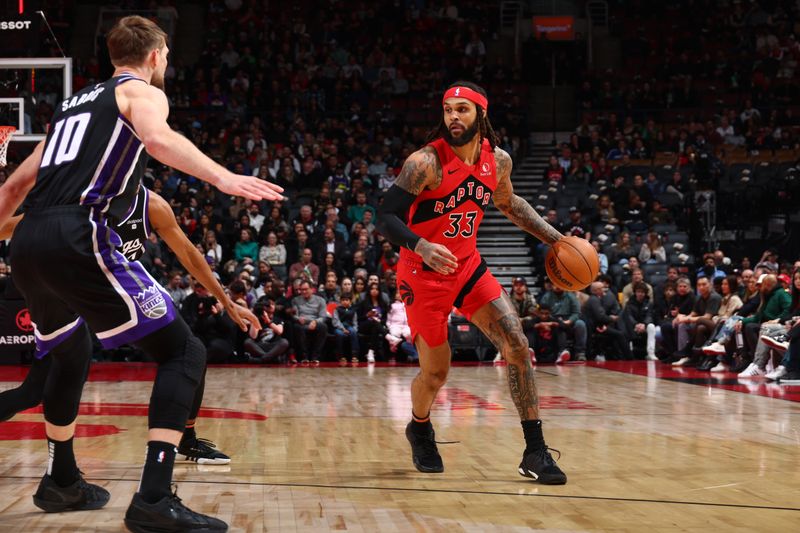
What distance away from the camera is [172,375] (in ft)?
10.9

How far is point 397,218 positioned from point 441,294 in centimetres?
46

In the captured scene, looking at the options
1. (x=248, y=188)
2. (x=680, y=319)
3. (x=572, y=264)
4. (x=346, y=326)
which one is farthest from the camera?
(x=346, y=326)

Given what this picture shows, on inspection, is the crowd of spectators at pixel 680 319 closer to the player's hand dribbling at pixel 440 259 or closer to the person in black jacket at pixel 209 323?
the person in black jacket at pixel 209 323

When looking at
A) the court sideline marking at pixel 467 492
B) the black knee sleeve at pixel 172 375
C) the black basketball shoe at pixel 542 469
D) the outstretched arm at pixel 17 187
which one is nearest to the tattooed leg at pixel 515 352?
the black basketball shoe at pixel 542 469

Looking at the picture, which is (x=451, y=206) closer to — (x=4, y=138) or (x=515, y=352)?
(x=515, y=352)

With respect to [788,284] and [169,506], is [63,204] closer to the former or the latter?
[169,506]

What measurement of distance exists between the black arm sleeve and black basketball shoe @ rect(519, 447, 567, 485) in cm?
110

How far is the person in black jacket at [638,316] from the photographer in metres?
14.6

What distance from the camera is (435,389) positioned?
16.4 feet

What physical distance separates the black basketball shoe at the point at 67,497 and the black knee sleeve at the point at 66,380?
0.24 m

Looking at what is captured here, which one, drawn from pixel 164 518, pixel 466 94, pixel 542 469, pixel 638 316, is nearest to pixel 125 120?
pixel 164 518

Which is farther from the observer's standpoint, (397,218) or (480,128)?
(480,128)

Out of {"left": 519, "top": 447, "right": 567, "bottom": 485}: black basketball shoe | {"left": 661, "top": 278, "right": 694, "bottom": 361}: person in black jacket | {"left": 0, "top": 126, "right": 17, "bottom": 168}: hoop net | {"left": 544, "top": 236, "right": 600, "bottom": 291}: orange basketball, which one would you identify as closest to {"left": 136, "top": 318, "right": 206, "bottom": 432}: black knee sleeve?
{"left": 519, "top": 447, "right": 567, "bottom": 485}: black basketball shoe

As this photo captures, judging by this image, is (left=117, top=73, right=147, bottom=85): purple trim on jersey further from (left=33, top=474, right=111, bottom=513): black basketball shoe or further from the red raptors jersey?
the red raptors jersey
